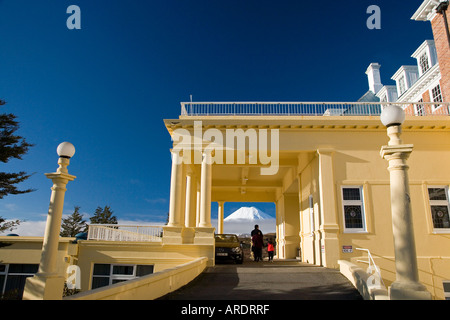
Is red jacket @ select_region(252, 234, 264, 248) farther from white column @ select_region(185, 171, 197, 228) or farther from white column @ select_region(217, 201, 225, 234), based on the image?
white column @ select_region(217, 201, 225, 234)

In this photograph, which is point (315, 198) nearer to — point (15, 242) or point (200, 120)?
point (200, 120)

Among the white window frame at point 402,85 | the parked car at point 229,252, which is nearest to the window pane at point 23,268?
the parked car at point 229,252

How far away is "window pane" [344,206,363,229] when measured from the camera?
14.0m

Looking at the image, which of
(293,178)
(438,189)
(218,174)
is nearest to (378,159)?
(438,189)

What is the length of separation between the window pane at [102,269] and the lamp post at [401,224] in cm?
1399

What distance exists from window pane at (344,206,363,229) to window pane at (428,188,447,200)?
3.21 m

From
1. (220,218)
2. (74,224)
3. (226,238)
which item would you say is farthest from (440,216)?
(74,224)

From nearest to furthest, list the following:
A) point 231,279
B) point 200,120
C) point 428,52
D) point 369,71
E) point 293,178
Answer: point 231,279 < point 200,120 < point 293,178 < point 428,52 < point 369,71

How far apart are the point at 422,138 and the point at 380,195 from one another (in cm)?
337

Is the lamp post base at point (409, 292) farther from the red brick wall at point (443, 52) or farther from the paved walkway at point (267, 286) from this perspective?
the red brick wall at point (443, 52)

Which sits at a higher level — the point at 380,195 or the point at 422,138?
the point at 422,138

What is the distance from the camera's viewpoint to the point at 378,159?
14492 millimetres

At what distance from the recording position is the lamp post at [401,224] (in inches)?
190

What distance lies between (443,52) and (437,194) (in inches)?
489
